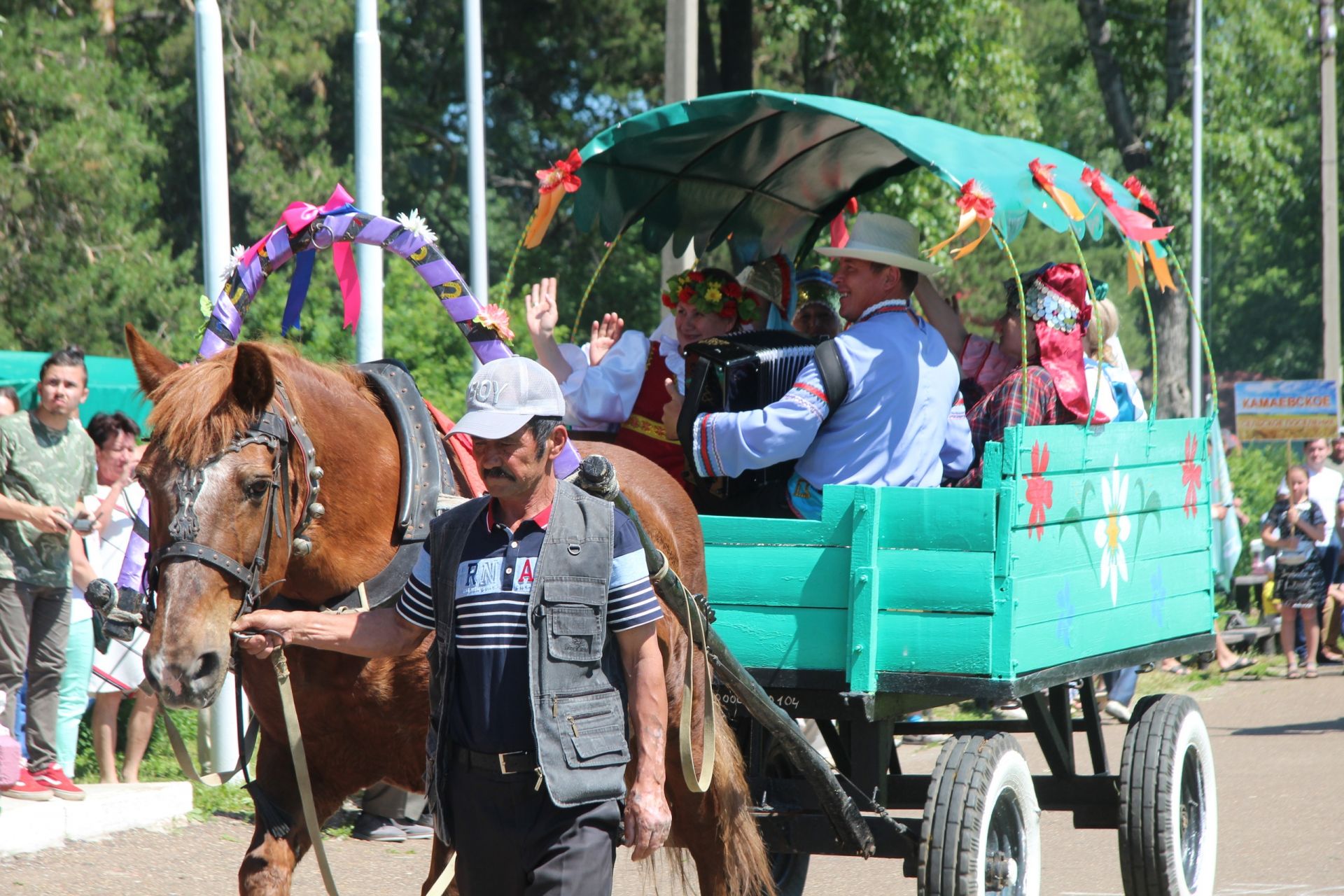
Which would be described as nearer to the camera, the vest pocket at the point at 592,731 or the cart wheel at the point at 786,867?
the vest pocket at the point at 592,731

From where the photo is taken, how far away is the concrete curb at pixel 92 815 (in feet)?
18.9

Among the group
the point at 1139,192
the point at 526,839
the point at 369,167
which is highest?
the point at 369,167

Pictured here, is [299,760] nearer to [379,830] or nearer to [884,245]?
[884,245]

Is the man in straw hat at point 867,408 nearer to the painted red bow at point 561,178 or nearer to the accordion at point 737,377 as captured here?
the accordion at point 737,377

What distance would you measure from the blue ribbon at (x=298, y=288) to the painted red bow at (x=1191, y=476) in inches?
122

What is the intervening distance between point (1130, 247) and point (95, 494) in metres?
4.53

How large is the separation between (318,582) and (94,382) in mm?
9166

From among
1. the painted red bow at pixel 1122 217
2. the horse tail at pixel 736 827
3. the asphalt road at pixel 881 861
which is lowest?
the asphalt road at pixel 881 861

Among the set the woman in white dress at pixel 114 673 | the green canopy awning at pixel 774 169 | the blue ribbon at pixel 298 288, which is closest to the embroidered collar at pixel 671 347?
the green canopy awning at pixel 774 169

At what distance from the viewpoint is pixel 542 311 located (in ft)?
16.1

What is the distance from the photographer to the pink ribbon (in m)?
4.24

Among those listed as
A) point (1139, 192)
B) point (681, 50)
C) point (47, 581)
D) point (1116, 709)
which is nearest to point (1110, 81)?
point (681, 50)

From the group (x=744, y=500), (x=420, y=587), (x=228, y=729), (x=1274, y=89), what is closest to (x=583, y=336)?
(x=1274, y=89)

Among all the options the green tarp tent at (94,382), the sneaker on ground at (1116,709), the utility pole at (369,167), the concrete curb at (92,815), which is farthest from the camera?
the green tarp tent at (94,382)
